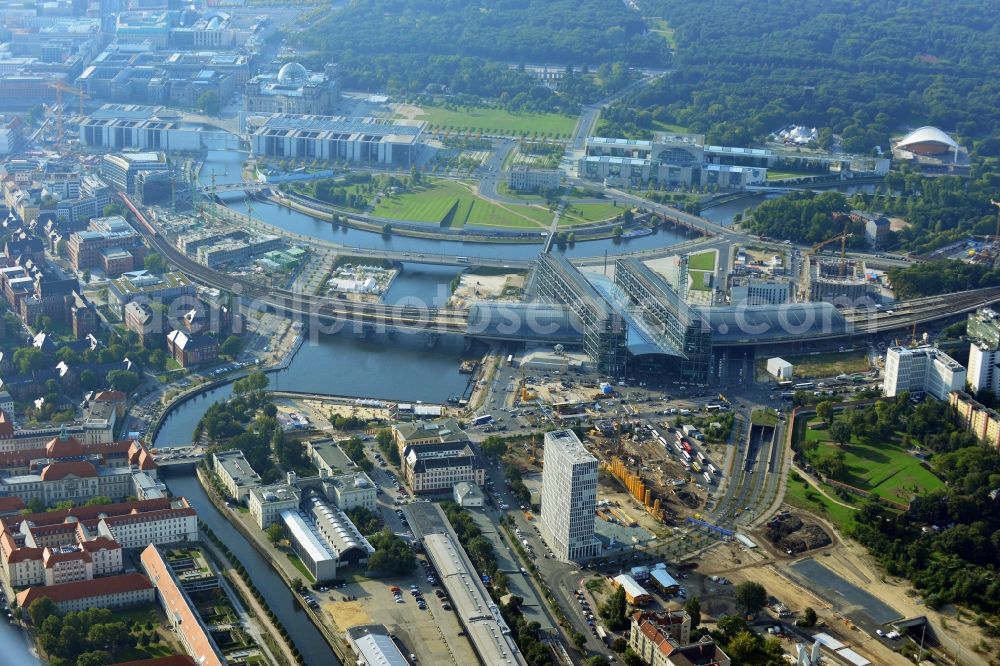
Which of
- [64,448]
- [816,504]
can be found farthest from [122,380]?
[816,504]

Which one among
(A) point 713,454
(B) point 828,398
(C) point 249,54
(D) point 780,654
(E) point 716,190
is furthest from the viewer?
(C) point 249,54

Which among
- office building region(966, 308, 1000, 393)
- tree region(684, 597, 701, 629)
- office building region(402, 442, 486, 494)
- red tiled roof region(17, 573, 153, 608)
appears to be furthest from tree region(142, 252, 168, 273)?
tree region(684, 597, 701, 629)

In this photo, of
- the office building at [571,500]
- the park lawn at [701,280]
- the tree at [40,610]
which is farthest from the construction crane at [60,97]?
the tree at [40,610]

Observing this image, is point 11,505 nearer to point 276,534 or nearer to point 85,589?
point 85,589

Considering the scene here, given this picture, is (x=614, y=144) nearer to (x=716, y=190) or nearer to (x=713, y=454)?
(x=716, y=190)

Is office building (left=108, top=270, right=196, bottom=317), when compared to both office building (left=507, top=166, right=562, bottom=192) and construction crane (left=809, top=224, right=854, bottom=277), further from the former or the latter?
construction crane (left=809, top=224, right=854, bottom=277)

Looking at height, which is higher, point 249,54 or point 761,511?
point 249,54

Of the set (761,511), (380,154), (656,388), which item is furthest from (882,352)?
(380,154)
